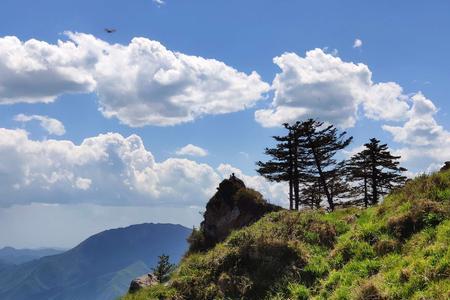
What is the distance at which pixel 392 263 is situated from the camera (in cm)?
1556

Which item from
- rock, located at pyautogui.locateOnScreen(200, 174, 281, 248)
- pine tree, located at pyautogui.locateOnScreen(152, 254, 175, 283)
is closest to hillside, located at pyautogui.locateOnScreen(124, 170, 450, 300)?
rock, located at pyautogui.locateOnScreen(200, 174, 281, 248)

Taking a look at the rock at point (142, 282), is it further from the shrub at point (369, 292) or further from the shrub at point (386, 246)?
the shrub at point (369, 292)

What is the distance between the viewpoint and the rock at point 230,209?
112 feet

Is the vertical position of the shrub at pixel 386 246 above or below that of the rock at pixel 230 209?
below

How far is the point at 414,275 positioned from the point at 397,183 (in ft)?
173

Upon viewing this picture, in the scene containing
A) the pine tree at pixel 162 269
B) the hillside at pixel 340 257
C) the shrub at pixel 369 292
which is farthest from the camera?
the pine tree at pixel 162 269

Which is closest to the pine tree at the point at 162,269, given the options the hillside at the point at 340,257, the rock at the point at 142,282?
the rock at the point at 142,282

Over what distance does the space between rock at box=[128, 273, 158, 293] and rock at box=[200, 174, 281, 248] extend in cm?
469

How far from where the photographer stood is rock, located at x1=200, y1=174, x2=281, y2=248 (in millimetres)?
34000

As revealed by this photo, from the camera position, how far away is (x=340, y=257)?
59.3 ft

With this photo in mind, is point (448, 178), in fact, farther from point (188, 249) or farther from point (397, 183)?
point (397, 183)

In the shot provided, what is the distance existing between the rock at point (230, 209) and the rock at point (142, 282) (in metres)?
4.69

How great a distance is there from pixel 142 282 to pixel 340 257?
18.7 meters

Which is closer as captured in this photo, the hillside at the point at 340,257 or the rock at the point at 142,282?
the hillside at the point at 340,257
